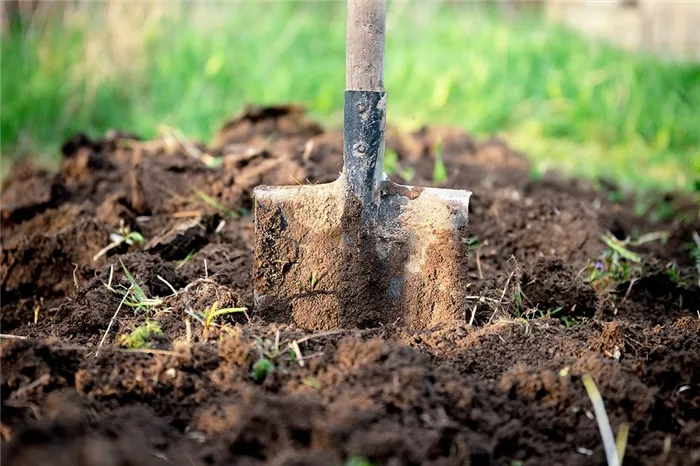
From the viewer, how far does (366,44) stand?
228cm

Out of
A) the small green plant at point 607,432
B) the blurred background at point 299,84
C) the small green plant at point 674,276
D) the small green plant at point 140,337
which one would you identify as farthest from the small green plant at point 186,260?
the blurred background at point 299,84

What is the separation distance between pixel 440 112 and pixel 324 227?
3.33 m

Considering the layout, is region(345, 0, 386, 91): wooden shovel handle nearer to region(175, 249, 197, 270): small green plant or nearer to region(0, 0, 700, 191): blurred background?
region(175, 249, 197, 270): small green plant

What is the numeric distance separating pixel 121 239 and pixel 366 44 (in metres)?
1.08

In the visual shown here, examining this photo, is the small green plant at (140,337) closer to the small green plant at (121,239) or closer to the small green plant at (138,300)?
the small green plant at (138,300)

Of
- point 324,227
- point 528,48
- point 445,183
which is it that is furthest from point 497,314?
point 528,48

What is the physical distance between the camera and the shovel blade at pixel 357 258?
2223 millimetres

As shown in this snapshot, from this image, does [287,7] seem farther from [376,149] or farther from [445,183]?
[376,149]

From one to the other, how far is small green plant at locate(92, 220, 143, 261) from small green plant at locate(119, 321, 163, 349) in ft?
2.61

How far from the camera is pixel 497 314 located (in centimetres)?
228

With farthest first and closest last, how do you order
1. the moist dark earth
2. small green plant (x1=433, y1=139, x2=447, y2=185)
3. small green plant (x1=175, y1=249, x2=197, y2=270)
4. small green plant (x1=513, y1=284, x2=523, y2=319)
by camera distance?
1. small green plant (x1=433, y1=139, x2=447, y2=185)
2. small green plant (x1=175, y1=249, x2=197, y2=270)
3. small green plant (x1=513, y1=284, x2=523, y2=319)
4. the moist dark earth

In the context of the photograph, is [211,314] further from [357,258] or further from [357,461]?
[357,461]

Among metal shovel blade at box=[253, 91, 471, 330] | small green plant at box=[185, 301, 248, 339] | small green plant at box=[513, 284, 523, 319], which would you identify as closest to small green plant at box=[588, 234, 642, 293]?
small green plant at box=[513, 284, 523, 319]

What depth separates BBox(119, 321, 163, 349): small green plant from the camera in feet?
6.23
